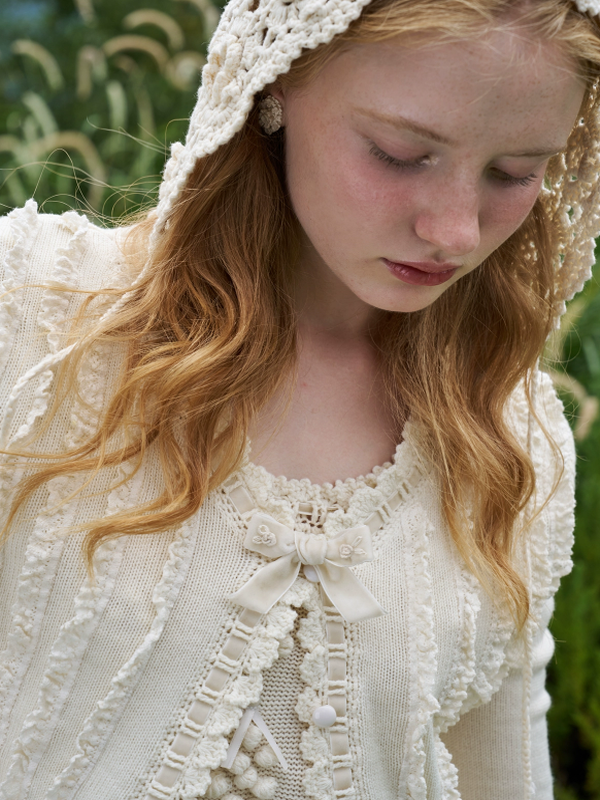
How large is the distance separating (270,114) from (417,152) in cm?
23

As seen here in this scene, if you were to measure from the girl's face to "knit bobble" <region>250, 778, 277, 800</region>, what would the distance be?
2.04 feet

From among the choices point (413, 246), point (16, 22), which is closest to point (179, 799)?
point (413, 246)

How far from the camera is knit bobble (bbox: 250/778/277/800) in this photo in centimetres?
112

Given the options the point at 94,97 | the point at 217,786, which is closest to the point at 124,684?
the point at 217,786

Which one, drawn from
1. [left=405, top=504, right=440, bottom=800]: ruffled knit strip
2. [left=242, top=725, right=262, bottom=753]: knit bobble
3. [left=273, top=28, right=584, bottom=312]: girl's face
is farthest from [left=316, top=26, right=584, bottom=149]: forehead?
[left=242, top=725, right=262, bottom=753]: knit bobble

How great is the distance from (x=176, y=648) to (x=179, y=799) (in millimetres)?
186

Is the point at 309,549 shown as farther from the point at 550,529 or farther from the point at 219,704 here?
the point at 550,529

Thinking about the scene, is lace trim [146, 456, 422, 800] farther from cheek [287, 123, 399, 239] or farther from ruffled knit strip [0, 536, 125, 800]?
cheek [287, 123, 399, 239]

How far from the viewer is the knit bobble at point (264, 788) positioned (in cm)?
112

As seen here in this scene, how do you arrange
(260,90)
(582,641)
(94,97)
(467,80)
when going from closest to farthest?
(467,80) → (260,90) → (582,641) → (94,97)

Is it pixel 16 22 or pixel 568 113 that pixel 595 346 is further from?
pixel 16 22

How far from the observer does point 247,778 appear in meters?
1.11

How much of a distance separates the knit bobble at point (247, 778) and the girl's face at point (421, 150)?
24.1 inches

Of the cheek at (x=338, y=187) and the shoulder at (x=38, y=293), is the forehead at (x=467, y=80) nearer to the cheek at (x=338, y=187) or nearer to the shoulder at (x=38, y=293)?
the cheek at (x=338, y=187)
